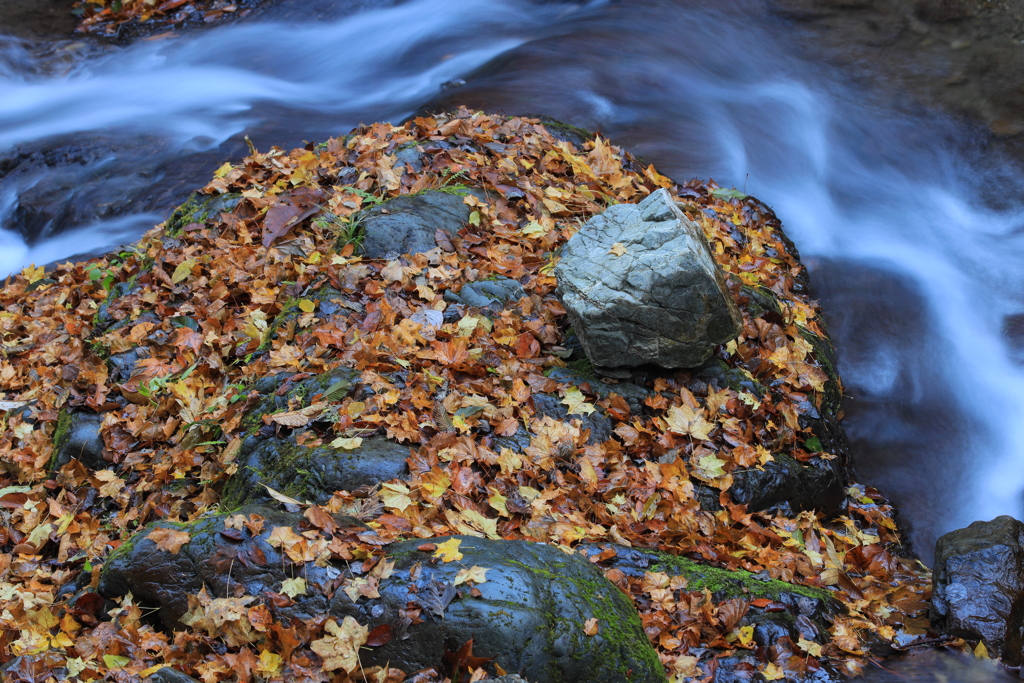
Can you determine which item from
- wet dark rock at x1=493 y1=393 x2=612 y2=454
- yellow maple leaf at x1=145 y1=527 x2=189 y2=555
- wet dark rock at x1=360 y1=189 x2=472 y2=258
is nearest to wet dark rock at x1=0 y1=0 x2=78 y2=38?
wet dark rock at x1=360 y1=189 x2=472 y2=258

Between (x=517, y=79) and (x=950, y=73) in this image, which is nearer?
(x=517, y=79)

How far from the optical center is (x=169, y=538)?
127 inches

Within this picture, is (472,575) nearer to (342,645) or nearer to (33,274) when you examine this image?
(342,645)

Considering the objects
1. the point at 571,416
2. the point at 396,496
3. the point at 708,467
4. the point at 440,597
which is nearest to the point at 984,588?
the point at 708,467

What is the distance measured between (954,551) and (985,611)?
396mm

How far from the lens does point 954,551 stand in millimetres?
4391

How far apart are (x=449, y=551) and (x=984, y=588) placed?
309 centimetres

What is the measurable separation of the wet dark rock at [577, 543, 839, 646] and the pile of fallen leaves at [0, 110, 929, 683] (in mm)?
66

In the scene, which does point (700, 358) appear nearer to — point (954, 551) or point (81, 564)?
point (954, 551)

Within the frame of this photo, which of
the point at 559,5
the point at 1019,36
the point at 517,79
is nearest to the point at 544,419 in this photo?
the point at 517,79

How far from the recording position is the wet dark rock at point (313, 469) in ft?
12.7

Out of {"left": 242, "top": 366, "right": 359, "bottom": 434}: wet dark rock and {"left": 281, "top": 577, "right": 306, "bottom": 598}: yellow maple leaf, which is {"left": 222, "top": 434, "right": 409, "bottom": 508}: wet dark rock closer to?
{"left": 242, "top": 366, "right": 359, "bottom": 434}: wet dark rock

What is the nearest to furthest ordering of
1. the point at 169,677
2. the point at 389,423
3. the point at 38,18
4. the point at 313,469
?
the point at 169,677 < the point at 313,469 < the point at 389,423 < the point at 38,18

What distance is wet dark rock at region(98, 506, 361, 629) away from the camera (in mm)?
3104
